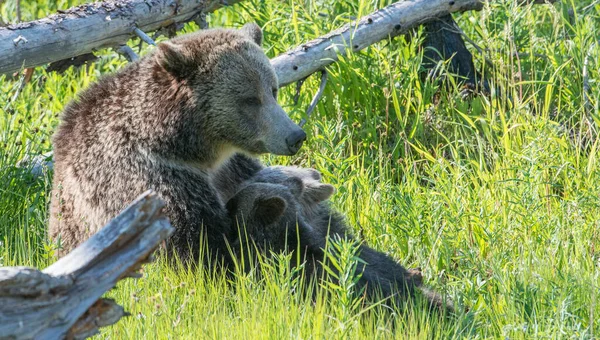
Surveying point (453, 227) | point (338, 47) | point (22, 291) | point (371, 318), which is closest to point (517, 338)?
point (371, 318)

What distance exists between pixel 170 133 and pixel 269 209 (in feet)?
2.47

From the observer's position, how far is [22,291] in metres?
2.69

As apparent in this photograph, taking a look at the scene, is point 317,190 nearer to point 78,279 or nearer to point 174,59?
point 174,59

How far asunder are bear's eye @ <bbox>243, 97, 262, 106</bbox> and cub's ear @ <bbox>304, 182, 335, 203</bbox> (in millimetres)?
650

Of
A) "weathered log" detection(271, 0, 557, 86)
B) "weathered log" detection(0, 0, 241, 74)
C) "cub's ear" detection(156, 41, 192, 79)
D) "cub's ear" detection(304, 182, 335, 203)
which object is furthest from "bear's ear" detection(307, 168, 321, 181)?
"weathered log" detection(0, 0, 241, 74)

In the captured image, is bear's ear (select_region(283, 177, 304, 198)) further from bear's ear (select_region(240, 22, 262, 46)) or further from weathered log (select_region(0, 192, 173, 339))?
weathered log (select_region(0, 192, 173, 339))

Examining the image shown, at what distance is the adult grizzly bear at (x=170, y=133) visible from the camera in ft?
16.9

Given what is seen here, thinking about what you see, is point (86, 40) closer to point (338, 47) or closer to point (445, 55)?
point (338, 47)

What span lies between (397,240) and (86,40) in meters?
2.54

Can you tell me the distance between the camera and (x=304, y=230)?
5.16 m

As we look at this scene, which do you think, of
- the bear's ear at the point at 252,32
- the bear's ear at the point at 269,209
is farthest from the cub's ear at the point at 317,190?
the bear's ear at the point at 252,32

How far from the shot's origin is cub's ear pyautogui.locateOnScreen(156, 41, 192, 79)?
5215 mm

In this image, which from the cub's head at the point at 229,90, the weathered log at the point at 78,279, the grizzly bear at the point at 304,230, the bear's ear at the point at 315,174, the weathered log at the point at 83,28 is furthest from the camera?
the bear's ear at the point at 315,174

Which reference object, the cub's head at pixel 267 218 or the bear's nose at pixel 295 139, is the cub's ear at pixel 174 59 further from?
the cub's head at pixel 267 218
